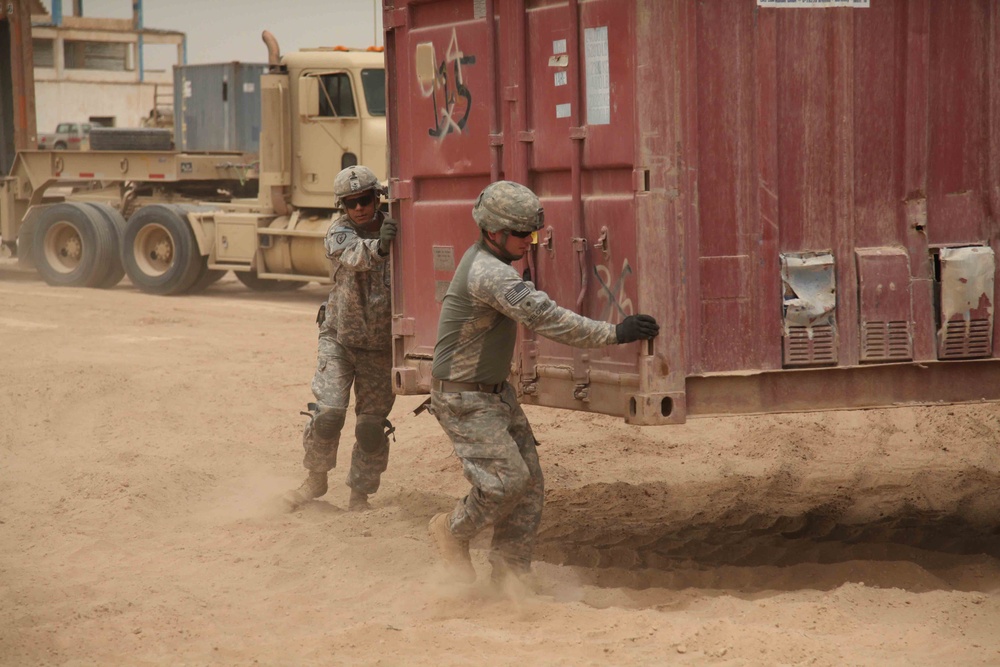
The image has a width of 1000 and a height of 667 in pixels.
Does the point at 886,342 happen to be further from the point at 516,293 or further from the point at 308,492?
the point at 308,492

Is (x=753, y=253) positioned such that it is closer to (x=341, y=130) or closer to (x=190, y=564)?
(x=190, y=564)

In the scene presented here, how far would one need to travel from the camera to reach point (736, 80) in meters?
4.89

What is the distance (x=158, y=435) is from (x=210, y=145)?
11.6 meters

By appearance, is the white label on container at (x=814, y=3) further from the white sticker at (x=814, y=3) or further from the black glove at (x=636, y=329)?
the black glove at (x=636, y=329)

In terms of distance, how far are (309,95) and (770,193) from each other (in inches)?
394

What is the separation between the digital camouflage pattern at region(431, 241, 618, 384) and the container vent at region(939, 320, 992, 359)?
1.40 meters

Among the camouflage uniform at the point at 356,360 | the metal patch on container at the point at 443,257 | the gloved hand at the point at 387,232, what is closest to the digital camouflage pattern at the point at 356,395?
the camouflage uniform at the point at 356,360

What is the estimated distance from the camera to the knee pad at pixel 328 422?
668cm

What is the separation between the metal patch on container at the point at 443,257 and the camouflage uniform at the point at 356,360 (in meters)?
0.60

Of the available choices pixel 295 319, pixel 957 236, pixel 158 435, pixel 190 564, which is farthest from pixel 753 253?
pixel 295 319

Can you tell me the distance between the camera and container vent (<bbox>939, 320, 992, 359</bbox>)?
512 centimetres

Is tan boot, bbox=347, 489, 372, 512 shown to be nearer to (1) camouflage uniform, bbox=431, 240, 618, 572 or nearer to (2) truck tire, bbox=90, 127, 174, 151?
(1) camouflage uniform, bbox=431, 240, 618, 572

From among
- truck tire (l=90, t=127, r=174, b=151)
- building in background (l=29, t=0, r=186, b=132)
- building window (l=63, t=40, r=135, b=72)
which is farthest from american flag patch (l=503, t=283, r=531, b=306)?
building window (l=63, t=40, r=135, b=72)

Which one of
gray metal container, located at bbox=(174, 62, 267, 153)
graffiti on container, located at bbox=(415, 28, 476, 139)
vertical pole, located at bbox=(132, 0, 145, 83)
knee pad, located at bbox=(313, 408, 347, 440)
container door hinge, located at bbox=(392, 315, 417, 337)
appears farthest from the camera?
vertical pole, located at bbox=(132, 0, 145, 83)
